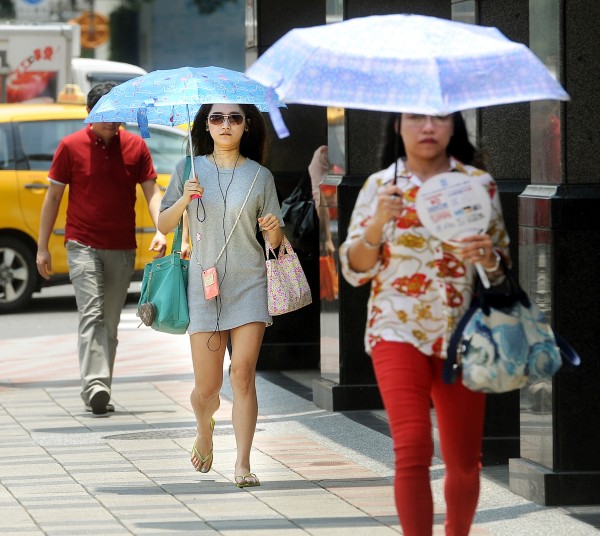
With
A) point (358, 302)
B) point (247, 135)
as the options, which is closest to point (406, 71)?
point (247, 135)

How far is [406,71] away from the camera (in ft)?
15.2

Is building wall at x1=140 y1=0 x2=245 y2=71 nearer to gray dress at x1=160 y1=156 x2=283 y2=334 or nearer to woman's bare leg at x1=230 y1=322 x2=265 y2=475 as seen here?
gray dress at x1=160 y1=156 x2=283 y2=334

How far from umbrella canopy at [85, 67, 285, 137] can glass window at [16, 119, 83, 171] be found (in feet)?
25.5

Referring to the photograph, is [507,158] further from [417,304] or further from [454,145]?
[417,304]

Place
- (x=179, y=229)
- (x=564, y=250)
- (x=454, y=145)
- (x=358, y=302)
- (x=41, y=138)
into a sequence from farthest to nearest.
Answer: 1. (x=41, y=138)
2. (x=358, y=302)
3. (x=179, y=229)
4. (x=564, y=250)
5. (x=454, y=145)

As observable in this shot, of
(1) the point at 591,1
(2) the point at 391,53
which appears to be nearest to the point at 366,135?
(1) the point at 591,1

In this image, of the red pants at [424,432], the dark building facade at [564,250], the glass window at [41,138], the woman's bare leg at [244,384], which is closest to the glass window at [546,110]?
the dark building facade at [564,250]

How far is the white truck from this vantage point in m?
22.8

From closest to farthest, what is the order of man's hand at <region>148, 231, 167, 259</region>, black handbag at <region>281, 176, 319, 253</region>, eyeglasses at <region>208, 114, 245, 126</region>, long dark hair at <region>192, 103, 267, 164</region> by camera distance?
eyeglasses at <region>208, 114, 245, 126</region> < long dark hair at <region>192, 103, 267, 164</region> < man's hand at <region>148, 231, 167, 259</region> < black handbag at <region>281, 176, 319, 253</region>

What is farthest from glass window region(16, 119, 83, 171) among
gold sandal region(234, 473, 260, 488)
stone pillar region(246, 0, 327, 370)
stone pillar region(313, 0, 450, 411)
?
gold sandal region(234, 473, 260, 488)

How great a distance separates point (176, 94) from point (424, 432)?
9.12 feet

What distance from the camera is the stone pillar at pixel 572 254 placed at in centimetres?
612

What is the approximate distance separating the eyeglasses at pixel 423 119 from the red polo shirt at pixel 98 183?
4.51 metres

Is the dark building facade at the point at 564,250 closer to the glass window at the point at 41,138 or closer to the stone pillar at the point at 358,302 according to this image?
the stone pillar at the point at 358,302
